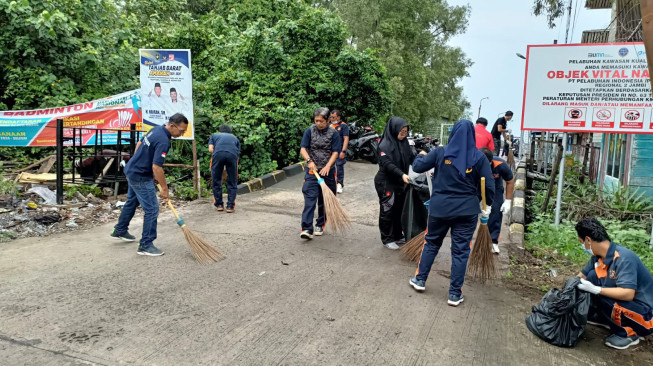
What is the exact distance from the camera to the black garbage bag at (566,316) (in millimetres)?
3332

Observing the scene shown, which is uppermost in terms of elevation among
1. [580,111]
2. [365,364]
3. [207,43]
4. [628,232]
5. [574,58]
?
[207,43]

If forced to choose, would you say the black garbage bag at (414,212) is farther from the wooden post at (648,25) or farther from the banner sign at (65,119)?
the banner sign at (65,119)

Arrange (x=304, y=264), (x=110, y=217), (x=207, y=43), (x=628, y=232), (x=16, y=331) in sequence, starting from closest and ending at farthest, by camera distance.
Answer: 1. (x=16, y=331)
2. (x=304, y=264)
3. (x=628, y=232)
4. (x=110, y=217)
5. (x=207, y=43)

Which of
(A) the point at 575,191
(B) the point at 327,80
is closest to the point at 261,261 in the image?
(A) the point at 575,191

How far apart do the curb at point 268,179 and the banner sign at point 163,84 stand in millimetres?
2226

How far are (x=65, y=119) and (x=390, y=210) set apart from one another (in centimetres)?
696

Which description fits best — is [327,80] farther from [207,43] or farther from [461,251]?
[461,251]

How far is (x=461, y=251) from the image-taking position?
4043 millimetres

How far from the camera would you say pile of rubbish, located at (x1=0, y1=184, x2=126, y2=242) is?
243 inches

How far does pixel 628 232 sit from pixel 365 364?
520cm

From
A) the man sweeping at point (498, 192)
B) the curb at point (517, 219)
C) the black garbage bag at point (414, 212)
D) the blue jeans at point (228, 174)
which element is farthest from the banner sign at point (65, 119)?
the curb at point (517, 219)

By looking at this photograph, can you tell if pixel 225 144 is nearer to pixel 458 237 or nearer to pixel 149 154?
pixel 149 154

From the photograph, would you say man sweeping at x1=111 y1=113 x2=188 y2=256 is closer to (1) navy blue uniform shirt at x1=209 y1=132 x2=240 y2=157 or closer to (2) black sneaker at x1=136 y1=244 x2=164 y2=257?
(2) black sneaker at x1=136 y1=244 x2=164 y2=257

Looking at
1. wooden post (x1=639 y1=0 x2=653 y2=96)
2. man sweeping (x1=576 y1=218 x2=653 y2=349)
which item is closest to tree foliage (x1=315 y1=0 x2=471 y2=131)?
man sweeping (x1=576 y1=218 x2=653 y2=349)
